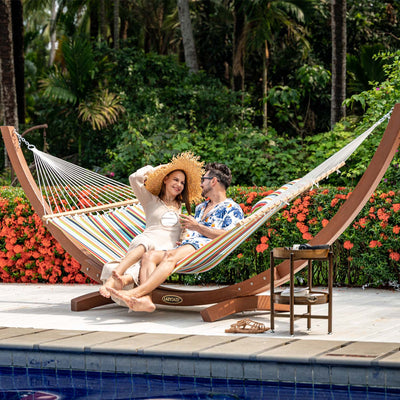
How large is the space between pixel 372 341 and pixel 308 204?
2725mm

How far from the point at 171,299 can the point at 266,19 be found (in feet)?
39.5

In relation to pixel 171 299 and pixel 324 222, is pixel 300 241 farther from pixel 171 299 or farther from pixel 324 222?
pixel 171 299

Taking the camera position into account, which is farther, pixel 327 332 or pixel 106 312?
pixel 106 312

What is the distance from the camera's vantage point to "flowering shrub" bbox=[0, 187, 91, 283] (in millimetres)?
7605

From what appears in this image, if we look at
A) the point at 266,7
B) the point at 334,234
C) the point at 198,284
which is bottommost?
the point at 198,284

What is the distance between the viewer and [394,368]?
3.42m

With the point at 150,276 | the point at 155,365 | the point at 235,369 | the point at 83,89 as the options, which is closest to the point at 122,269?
the point at 150,276

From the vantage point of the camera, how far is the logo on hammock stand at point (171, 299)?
5.29 metres

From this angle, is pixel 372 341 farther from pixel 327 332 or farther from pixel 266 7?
pixel 266 7

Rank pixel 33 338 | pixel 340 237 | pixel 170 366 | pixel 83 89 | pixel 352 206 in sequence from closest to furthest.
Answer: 1. pixel 170 366
2. pixel 33 338
3. pixel 352 206
4. pixel 340 237
5. pixel 83 89

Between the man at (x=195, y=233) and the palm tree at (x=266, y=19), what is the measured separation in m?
10.7

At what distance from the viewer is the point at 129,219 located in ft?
19.0

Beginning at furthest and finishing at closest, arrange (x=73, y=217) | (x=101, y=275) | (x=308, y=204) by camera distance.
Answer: (x=308, y=204) → (x=73, y=217) → (x=101, y=275)

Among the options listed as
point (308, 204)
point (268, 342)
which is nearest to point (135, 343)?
point (268, 342)
